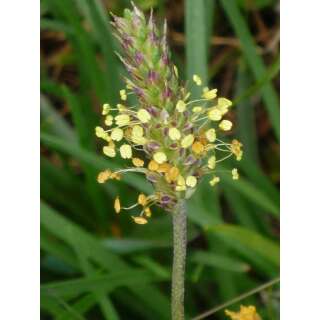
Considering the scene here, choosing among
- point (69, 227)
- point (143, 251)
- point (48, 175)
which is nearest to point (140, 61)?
point (69, 227)

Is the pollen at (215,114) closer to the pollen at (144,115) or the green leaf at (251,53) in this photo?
the pollen at (144,115)

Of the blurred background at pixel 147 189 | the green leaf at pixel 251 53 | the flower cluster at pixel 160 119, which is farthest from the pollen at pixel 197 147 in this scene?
the green leaf at pixel 251 53

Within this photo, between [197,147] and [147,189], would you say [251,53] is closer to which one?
[147,189]

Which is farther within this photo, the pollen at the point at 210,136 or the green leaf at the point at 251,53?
the green leaf at the point at 251,53

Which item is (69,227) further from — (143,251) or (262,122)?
(262,122)

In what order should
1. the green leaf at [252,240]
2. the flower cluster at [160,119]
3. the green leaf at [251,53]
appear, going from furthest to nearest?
the green leaf at [251,53] → the green leaf at [252,240] → the flower cluster at [160,119]
